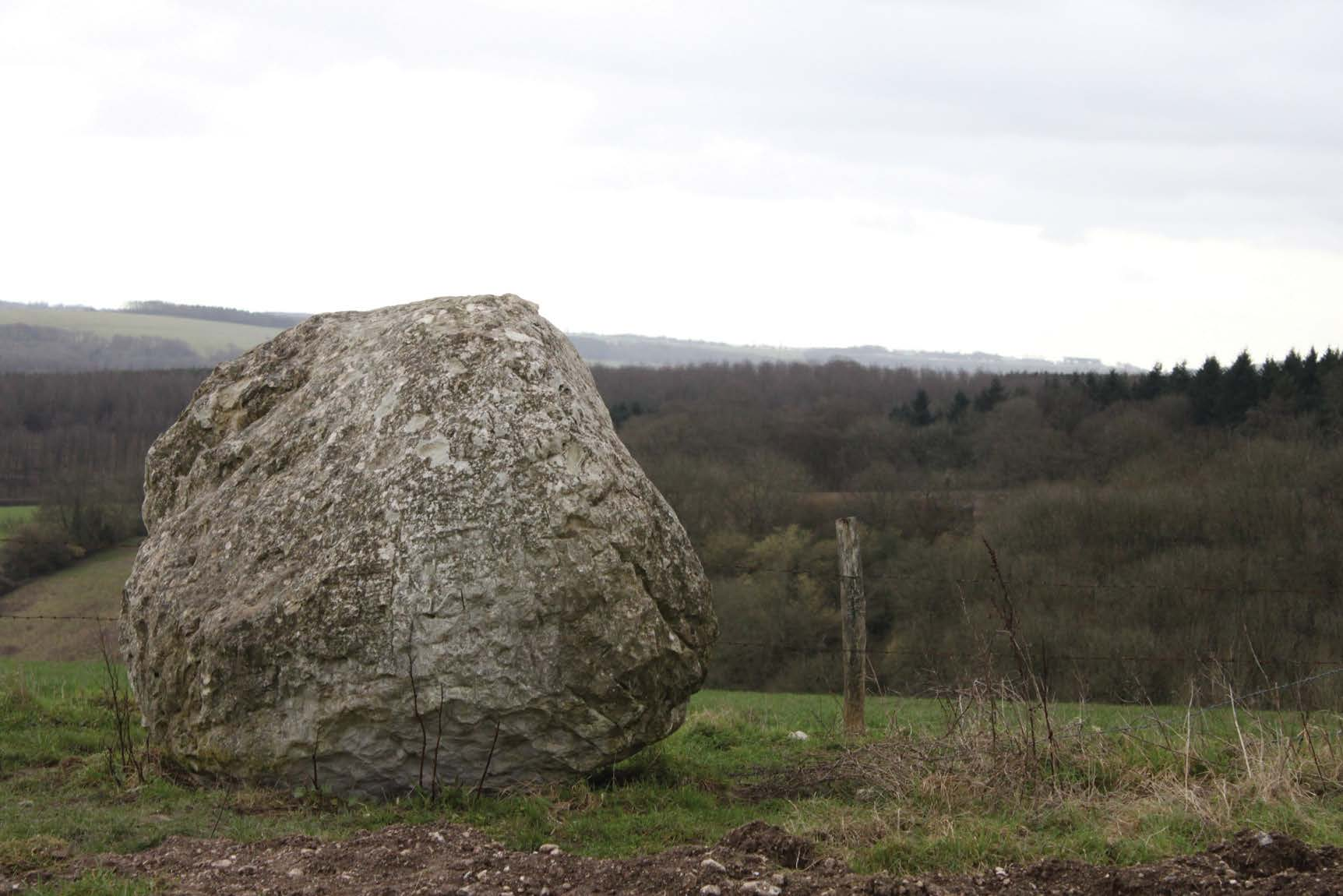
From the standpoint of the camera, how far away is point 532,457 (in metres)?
6.80

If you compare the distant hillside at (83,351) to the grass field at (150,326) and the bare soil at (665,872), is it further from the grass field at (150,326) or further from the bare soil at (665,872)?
the bare soil at (665,872)

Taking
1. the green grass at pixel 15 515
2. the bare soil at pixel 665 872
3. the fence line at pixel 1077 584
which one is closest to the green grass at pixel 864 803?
the bare soil at pixel 665 872

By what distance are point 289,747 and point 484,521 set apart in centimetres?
179

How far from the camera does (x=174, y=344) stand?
10656 centimetres

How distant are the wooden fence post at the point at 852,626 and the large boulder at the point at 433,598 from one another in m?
2.48

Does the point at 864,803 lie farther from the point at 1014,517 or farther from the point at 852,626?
the point at 1014,517

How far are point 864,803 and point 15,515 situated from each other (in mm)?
44392

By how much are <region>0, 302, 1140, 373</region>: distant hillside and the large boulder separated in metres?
67.1

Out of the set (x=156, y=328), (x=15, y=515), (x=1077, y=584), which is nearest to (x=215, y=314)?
(x=156, y=328)

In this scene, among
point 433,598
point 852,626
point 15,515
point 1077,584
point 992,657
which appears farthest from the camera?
point 15,515

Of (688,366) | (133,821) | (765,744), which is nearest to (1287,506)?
(765,744)

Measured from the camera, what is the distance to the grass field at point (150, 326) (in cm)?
10331

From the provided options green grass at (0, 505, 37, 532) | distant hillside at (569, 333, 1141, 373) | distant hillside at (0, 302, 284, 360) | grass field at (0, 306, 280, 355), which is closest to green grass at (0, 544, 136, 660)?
green grass at (0, 505, 37, 532)

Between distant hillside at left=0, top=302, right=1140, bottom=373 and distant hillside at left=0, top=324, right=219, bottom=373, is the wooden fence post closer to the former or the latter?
distant hillside at left=0, top=302, right=1140, bottom=373
